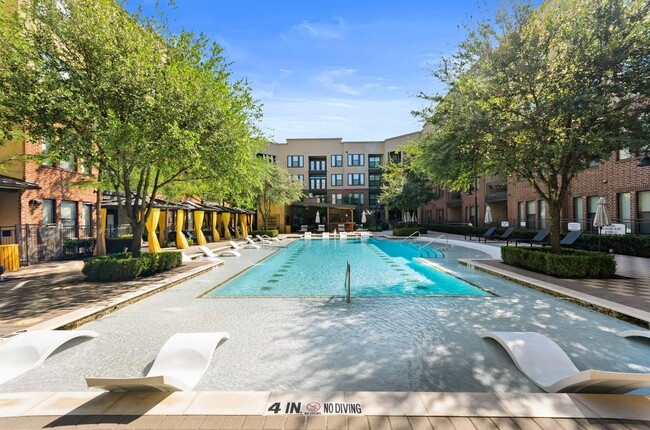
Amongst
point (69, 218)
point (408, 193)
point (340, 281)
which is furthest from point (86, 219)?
point (408, 193)

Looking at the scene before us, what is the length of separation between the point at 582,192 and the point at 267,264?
1924 centimetres

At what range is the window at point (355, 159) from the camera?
55.0m

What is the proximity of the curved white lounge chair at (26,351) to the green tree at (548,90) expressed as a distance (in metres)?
11.0

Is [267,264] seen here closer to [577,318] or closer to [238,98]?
[238,98]

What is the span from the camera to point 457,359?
4633 mm

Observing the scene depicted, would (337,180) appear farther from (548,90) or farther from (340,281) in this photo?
(548,90)

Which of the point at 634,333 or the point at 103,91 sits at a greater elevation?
the point at 103,91

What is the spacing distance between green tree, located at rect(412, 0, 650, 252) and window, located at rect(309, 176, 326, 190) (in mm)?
43943

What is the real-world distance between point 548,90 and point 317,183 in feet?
152

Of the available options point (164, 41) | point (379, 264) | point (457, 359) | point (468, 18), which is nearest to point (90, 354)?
point (457, 359)

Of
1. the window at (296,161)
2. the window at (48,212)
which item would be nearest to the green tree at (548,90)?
the window at (48,212)

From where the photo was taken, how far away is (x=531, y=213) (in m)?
24.8

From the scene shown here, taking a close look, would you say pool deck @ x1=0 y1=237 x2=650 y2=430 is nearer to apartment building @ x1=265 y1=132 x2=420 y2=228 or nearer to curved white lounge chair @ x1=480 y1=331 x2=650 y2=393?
curved white lounge chair @ x1=480 y1=331 x2=650 y2=393

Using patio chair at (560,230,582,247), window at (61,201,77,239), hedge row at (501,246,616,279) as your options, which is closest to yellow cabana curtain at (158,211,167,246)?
window at (61,201,77,239)
